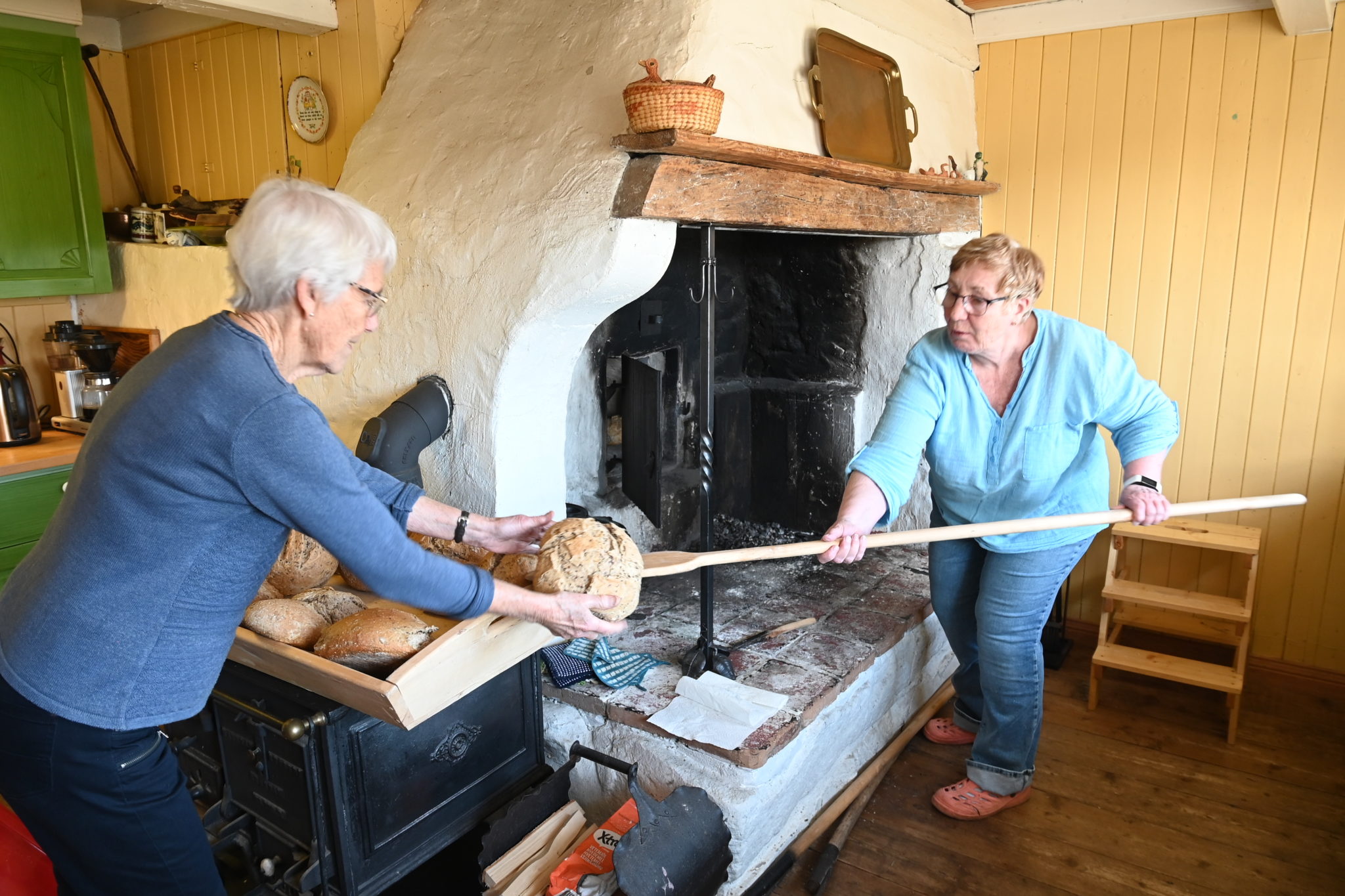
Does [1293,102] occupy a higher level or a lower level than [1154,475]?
higher

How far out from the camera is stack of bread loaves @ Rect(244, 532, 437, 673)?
1.54 m

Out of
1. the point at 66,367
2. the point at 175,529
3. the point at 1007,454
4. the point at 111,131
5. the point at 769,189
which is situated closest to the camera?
the point at 175,529

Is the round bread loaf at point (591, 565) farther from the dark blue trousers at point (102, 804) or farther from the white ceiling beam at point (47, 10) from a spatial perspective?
the white ceiling beam at point (47, 10)

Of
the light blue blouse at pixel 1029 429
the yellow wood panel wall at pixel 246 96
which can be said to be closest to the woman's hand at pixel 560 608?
the light blue blouse at pixel 1029 429

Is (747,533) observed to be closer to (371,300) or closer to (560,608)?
(560,608)

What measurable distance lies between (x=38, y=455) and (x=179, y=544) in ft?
6.46

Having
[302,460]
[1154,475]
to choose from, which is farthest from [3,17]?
[1154,475]

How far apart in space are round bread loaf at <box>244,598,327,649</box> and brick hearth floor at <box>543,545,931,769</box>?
27.6 inches

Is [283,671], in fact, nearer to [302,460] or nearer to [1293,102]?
[302,460]

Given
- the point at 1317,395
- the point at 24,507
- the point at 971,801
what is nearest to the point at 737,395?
the point at 971,801

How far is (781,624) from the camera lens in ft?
8.74

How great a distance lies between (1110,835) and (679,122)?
Answer: 202 centimetres

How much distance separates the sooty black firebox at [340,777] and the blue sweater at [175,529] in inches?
15.1

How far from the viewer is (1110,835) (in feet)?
7.43
